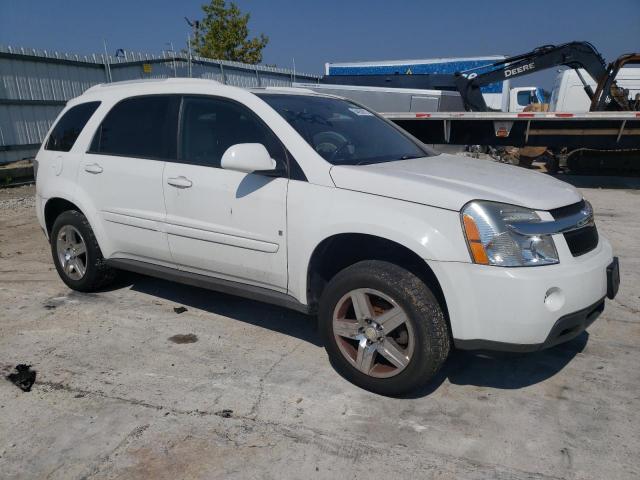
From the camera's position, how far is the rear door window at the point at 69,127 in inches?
179

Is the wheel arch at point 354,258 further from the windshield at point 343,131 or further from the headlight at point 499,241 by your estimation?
the windshield at point 343,131

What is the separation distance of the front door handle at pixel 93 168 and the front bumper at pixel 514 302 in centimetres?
285

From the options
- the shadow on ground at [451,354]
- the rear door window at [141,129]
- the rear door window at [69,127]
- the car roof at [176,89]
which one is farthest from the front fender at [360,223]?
the rear door window at [69,127]

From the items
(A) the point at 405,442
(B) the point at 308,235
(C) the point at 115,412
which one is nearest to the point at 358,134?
(B) the point at 308,235

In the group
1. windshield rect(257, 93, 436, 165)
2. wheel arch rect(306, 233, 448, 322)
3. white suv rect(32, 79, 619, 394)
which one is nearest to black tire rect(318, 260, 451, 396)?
white suv rect(32, 79, 619, 394)

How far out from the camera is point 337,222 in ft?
9.99

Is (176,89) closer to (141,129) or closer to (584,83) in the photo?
(141,129)

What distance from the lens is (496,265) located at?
266 cm

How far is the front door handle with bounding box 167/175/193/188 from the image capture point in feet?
12.1

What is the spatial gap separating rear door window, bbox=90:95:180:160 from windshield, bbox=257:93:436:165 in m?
0.79

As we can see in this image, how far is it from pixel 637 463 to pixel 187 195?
300cm

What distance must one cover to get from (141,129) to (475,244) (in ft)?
8.97

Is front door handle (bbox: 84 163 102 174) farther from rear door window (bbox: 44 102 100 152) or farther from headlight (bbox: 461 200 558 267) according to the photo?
headlight (bbox: 461 200 558 267)

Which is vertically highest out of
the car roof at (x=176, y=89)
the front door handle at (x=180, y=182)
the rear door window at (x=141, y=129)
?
the car roof at (x=176, y=89)
